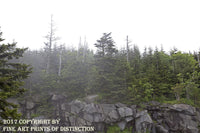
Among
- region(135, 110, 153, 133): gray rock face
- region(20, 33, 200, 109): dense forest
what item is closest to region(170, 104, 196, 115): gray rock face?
region(20, 33, 200, 109): dense forest

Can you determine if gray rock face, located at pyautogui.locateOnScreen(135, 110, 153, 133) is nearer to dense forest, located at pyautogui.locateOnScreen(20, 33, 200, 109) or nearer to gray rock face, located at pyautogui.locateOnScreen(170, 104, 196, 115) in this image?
dense forest, located at pyautogui.locateOnScreen(20, 33, 200, 109)

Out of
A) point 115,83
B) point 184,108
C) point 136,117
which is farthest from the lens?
point 115,83

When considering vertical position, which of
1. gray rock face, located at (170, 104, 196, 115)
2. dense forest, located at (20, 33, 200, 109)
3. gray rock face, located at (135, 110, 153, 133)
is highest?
dense forest, located at (20, 33, 200, 109)

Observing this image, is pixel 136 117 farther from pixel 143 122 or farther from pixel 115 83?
pixel 115 83

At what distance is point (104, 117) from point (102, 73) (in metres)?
6.37

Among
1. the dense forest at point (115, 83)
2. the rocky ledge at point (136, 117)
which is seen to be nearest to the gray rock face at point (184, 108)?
the rocky ledge at point (136, 117)

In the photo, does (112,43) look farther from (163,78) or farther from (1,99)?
(1,99)

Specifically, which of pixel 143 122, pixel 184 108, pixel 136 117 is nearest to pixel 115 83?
pixel 136 117

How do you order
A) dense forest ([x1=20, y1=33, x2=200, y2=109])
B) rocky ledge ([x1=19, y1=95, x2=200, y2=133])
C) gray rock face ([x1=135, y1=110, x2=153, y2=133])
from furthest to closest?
dense forest ([x1=20, y1=33, x2=200, y2=109]), rocky ledge ([x1=19, y1=95, x2=200, y2=133]), gray rock face ([x1=135, y1=110, x2=153, y2=133])

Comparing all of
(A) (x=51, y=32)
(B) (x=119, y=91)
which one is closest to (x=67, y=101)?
(B) (x=119, y=91)

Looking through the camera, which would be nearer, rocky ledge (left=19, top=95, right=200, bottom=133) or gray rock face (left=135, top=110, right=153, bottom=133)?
gray rock face (left=135, top=110, right=153, bottom=133)

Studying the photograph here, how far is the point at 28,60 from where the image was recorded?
85.3ft

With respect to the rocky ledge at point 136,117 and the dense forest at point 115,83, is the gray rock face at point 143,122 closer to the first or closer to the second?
the rocky ledge at point 136,117

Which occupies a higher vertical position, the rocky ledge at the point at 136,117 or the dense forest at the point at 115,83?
the dense forest at the point at 115,83
